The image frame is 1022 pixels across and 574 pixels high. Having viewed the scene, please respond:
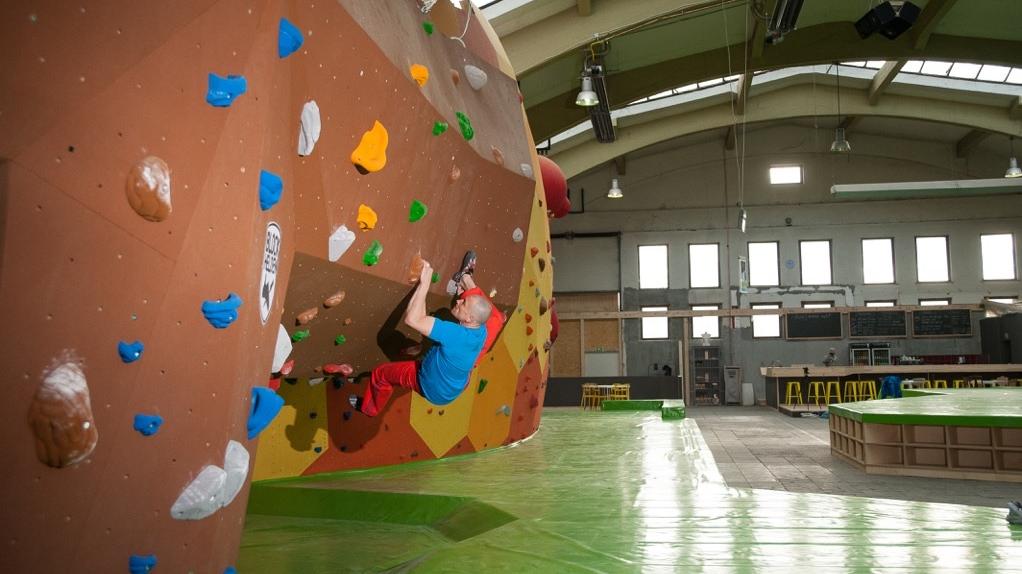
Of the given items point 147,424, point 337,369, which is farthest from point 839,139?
point 147,424

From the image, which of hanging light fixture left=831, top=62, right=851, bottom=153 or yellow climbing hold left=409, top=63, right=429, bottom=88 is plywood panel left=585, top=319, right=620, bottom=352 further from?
yellow climbing hold left=409, top=63, right=429, bottom=88

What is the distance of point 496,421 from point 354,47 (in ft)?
12.3

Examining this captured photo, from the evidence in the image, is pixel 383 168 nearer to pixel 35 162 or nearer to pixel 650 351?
pixel 35 162

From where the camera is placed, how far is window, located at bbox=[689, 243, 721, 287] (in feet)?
65.3

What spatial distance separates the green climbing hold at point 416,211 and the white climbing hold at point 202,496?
1528 millimetres

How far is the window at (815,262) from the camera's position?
1945 cm

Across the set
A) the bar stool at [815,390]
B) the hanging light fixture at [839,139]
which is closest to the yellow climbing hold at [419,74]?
the hanging light fixture at [839,139]

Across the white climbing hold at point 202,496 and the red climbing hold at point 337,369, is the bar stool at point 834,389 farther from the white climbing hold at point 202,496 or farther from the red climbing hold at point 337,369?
the white climbing hold at point 202,496

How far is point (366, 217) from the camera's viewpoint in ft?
9.53

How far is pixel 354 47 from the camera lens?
253 centimetres

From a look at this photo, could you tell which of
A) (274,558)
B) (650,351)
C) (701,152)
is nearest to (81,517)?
(274,558)

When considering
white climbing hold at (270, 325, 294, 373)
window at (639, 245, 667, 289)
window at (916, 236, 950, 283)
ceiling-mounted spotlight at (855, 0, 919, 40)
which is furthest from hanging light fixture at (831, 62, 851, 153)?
white climbing hold at (270, 325, 294, 373)

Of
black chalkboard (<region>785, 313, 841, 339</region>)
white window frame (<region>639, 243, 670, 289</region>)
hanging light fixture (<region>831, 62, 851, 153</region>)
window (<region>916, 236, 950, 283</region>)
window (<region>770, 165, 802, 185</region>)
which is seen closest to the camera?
hanging light fixture (<region>831, 62, 851, 153</region>)

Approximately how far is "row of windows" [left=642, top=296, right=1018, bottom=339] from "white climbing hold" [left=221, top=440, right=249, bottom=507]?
1727 centimetres
